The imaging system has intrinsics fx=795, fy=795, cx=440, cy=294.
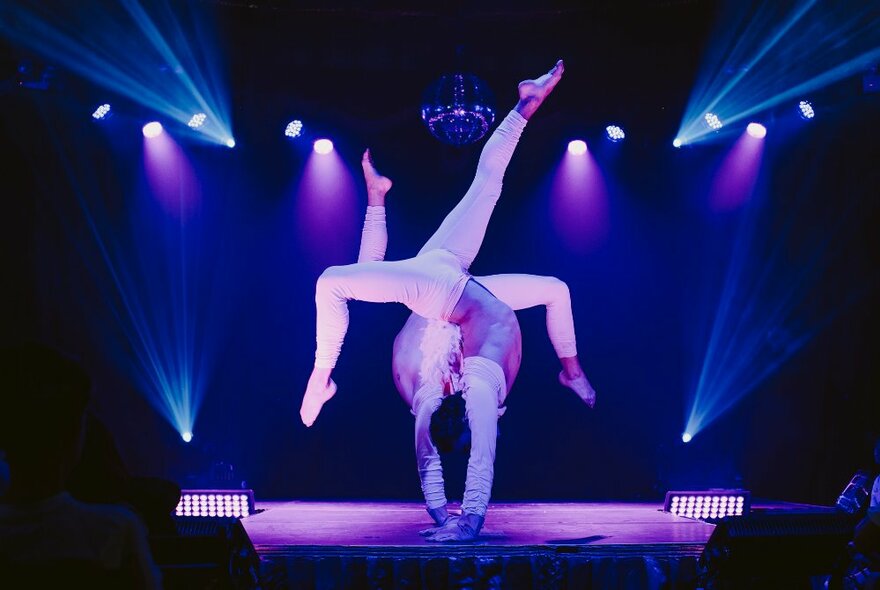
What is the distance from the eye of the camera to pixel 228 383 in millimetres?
6582

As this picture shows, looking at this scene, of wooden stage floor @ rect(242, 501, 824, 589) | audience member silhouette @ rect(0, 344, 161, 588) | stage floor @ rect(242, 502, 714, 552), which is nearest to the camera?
audience member silhouette @ rect(0, 344, 161, 588)

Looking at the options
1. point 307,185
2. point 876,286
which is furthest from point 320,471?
point 876,286

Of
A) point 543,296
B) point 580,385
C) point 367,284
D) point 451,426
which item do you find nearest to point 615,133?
point 543,296

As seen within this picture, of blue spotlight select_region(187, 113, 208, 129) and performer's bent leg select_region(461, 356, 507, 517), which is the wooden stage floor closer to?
performer's bent leg select_region(461, 356, 507, 517)

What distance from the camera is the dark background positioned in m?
6.32

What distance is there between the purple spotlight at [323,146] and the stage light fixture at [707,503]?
3.76 metres

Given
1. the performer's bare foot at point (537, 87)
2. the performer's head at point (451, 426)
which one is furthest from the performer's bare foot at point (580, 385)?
the performer's bare foot at point (537, 87)

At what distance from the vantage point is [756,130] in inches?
259

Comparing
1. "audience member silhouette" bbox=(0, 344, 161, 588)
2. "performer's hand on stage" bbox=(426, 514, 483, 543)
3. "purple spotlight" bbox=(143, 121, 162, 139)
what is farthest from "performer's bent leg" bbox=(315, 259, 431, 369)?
"audience member silhouette" bbox=(0, 344, 161, 588)

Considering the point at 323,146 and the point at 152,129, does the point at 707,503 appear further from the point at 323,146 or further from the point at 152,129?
the point at 152,129

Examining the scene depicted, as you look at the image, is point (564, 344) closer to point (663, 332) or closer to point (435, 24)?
point (663, 332)

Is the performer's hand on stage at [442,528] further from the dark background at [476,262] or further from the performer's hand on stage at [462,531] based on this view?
the dark background at [476,262]

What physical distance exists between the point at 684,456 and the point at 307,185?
392cm

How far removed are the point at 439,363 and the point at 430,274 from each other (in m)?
0.58
